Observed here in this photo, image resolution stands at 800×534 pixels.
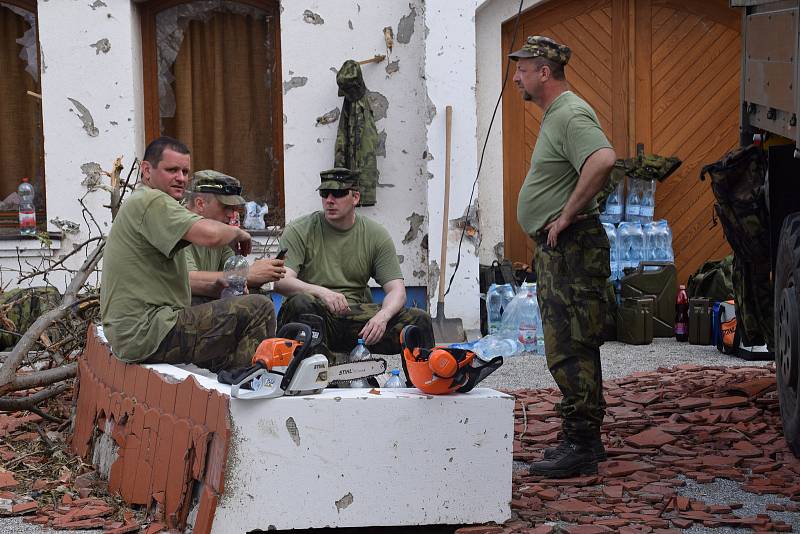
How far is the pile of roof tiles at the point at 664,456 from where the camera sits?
14.6 ft

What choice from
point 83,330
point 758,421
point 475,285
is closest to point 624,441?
point 758,421

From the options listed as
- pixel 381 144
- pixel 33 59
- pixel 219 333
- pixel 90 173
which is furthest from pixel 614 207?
pixel 33 59

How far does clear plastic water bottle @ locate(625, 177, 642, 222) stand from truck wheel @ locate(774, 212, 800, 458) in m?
4.84

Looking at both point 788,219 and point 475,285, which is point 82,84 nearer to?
point 475,285

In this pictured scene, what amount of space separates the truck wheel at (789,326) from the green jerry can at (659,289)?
4.29m

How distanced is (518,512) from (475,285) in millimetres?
5642

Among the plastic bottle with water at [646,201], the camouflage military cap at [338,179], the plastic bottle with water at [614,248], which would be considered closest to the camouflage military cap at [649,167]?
the plastic bottle with water at [646,201]

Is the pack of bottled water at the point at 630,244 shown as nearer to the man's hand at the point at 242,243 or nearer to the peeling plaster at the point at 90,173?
the peeling plaster at the point at 90,173

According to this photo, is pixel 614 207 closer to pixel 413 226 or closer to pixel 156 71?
pixel 413 226

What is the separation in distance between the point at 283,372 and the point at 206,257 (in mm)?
2337

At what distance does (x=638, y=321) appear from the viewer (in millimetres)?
9531

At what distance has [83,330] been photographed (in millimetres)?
6926

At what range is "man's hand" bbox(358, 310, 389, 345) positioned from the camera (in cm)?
625

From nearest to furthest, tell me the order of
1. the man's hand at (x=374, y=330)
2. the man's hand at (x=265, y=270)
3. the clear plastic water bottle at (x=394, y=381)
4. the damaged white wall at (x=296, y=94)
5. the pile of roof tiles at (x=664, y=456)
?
the pile of roof tiles at (x=664, y=456) → the clear plastic water bottle at (x=394, y=381) → the man's hand at (x=265, y=270) → the man's hand at (x=374, y=330) → the damaged white wall at (x=296, y=94)
